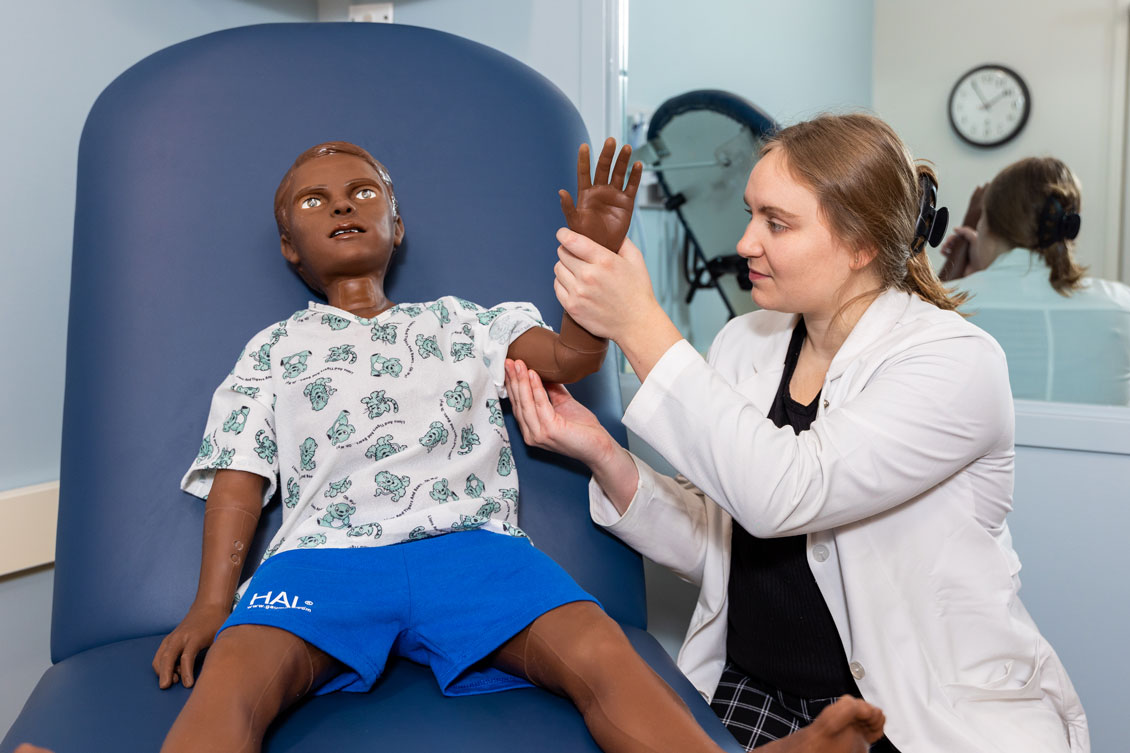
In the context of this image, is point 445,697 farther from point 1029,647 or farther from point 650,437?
point 1029,647

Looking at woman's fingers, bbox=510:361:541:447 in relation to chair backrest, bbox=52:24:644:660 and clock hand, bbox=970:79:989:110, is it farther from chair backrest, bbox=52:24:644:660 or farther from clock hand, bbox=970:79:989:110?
clock hand, bbox=970:79:989:110

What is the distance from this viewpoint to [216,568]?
94 centimetres

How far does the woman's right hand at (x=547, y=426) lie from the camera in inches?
41.5

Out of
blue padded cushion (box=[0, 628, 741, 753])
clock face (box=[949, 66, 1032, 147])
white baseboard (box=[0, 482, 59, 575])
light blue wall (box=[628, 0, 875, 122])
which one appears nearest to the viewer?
blue padded cushion (box=[0, 628, 741, 753])

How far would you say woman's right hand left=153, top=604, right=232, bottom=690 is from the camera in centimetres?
86

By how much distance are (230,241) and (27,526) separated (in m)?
0.57

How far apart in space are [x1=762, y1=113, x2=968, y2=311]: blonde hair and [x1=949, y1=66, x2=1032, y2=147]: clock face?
2.31 ft

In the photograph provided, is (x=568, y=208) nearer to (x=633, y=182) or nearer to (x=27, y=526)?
(x=633, y=182)

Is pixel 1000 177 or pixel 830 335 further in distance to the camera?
pixel 1000 177

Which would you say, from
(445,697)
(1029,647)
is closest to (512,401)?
(445,697)

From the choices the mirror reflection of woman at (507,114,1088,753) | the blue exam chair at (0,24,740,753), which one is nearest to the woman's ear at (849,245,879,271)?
the mirror reflection of woman at (507,114,1088,753)

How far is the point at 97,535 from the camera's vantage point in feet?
3.39

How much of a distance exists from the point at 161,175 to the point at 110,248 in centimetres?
11

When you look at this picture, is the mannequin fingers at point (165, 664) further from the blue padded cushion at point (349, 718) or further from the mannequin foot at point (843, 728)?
the mannequin foot at point (843, 728)
